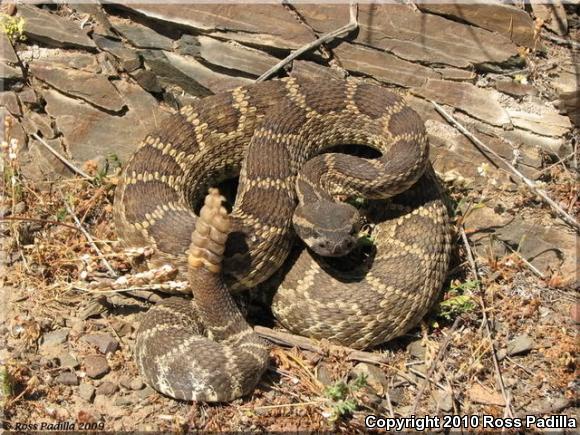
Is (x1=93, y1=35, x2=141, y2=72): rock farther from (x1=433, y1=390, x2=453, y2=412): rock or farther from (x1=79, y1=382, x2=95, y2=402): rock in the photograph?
(x1=433, y1=390, x2=453, y2=412): rock

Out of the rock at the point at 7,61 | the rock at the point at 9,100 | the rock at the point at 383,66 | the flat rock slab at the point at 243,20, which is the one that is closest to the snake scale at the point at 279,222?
the rock at the point at 383,66

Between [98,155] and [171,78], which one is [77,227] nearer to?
[98,155]

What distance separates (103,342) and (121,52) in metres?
2.89

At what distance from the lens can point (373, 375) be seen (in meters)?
5.28

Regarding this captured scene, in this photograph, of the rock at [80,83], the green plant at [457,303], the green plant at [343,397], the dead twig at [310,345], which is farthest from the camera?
the rock at [80,83]

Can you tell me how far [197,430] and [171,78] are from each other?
350 cm

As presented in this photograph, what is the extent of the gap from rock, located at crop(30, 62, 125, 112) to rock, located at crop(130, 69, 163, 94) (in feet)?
0.87

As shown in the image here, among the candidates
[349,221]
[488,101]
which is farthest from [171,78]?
[488,101]

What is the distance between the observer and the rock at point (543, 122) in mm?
6309

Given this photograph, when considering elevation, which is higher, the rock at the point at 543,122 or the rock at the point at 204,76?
the rock at the point at 204,76

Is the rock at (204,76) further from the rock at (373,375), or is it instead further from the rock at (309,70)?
the rock at (373,375)

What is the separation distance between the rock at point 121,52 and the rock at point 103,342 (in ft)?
8.86

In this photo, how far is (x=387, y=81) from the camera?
6512 millimetres

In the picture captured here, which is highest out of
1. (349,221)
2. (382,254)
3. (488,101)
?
(488,101)
